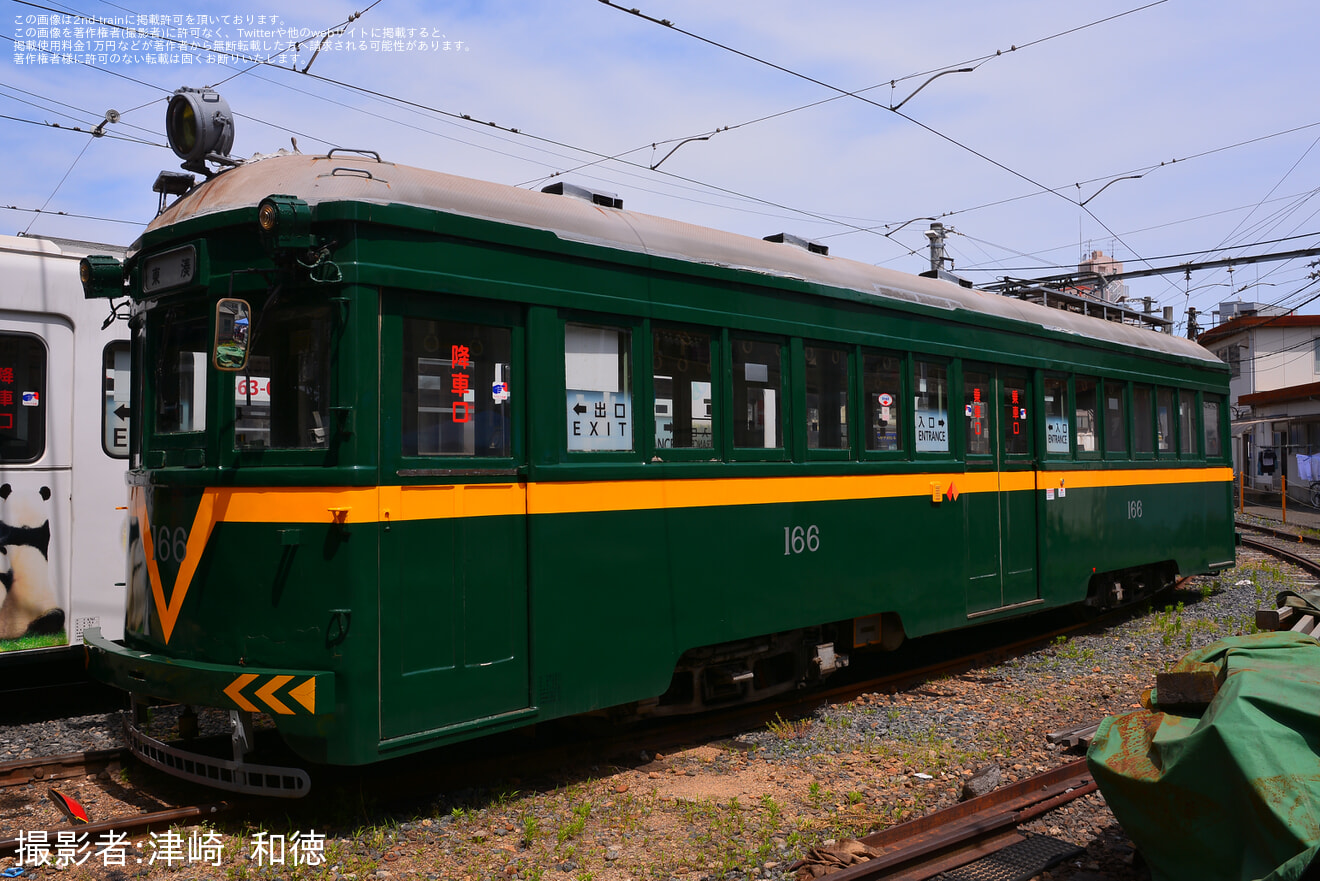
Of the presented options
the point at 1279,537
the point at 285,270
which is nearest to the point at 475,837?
the point at 285,270

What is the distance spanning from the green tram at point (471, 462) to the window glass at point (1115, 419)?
4.26m

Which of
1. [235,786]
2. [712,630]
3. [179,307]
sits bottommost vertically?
[235,786]

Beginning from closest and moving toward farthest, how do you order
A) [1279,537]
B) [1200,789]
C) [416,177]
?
[1200,789], [416,177], [1279,537]

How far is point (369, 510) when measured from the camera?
484 centimetres

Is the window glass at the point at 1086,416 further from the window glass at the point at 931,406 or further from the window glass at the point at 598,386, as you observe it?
the window glass at the point at 598,386

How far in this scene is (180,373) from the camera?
215 inches

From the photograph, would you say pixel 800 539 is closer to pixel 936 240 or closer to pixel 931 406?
pixel 931 406

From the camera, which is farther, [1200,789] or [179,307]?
[179,307]

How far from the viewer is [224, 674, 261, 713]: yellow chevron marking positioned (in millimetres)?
4777

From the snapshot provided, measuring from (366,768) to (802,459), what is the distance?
3376mm

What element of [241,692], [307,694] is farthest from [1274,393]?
[241,692]

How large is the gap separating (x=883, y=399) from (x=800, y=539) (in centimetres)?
148

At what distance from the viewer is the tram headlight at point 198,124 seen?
5.81m

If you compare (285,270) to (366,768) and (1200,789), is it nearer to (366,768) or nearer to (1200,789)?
(366,768)
